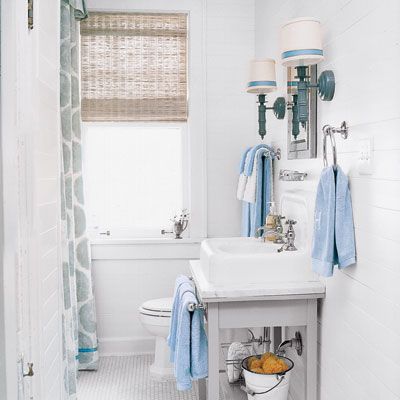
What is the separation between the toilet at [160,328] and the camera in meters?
3.34

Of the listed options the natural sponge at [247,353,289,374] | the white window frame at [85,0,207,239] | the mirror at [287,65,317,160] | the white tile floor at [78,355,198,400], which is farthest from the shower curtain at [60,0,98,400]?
the mirror at [287,65,317,160]

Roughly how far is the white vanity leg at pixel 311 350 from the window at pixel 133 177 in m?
1.63

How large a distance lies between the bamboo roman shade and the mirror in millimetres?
1126

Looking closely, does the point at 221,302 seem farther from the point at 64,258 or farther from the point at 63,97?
the point at 63,97

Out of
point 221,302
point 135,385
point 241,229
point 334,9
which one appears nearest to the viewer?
point 334,9

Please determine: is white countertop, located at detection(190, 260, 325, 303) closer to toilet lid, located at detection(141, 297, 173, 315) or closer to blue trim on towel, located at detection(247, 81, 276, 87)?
toilet lid, located at detection(141, 297, 173, 315)

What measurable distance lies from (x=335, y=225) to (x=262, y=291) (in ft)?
1.66

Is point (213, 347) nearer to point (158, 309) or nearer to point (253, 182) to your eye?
point (158, 309)

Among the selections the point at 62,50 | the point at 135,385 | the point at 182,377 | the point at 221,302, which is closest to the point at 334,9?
the point at 221,302

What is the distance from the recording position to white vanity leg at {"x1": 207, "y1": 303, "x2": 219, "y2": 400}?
7.89 feet

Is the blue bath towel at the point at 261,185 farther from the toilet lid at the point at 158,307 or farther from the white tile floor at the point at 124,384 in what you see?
the white tile floor at the point at 124,384

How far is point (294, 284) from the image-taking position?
2.46 m

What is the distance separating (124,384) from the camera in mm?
3355

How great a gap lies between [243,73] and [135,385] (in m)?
2.19
